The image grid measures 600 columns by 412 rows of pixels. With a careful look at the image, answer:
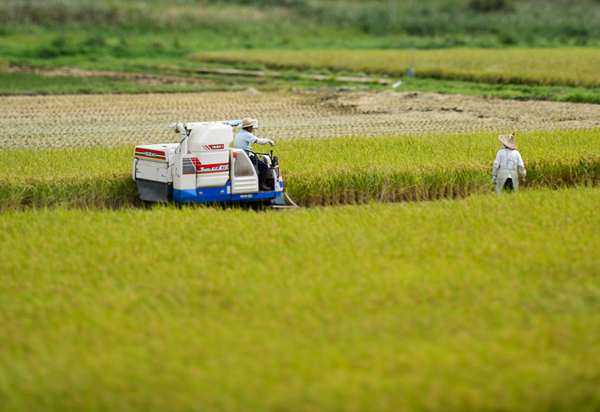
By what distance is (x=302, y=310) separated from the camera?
535cm

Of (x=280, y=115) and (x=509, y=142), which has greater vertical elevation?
(x=509, y=142)

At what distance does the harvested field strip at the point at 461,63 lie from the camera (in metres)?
25.5

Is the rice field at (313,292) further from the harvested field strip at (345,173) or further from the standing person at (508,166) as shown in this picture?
the standing person at (508,166)

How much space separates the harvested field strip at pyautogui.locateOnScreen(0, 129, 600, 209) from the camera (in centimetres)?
973

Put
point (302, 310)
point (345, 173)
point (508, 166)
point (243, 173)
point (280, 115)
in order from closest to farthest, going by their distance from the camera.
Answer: point (302, 310), point (243, 173), point (508, 166), point (345, 173), point (280, 115)

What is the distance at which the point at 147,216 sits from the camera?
816cm

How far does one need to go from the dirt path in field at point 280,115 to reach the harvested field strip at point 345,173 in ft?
12.7

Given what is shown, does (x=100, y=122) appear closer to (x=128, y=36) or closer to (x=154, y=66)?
(x=154, y=66)

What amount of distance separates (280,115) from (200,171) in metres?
11.4

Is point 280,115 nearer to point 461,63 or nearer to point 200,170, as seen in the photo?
point 200,170

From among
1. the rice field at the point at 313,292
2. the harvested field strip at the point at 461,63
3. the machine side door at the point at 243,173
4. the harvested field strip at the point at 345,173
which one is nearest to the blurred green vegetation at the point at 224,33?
the harvested field strip at the point at 461,63

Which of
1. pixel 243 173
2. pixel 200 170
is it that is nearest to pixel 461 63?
pixel 243 173

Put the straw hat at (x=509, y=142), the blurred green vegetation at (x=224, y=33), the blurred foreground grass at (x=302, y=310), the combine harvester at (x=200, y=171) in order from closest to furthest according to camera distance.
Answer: the blurred foreground grass at (x=302, y=310), the combine harvester at (x=200, y=171), the straw hat at (x=509, y=142), the blurred green vegetation at (x=224, y=33)

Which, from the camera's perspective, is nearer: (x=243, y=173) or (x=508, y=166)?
(x=243, y=173)
